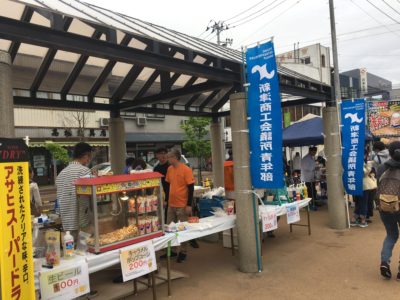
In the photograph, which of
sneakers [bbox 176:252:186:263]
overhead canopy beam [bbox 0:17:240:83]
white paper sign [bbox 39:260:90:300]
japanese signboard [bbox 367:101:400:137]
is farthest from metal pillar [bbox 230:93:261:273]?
japanese signboard [bbox 367:101:400:137]

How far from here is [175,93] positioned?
657cm

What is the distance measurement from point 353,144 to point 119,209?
17.6 ft

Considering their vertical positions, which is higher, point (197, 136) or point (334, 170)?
point (197, 136)

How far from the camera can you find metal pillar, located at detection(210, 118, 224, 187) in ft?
33.8

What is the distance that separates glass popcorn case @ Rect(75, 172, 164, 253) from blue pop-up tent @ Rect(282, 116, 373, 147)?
7128mm

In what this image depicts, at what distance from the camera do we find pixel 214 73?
5.39m

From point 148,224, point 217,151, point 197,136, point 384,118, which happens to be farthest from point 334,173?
point 197,136

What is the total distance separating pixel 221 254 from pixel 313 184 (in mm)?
5285

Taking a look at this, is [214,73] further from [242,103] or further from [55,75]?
[55,75]

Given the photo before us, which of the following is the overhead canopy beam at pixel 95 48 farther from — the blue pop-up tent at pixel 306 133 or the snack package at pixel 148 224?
the blue pop-up tent at pixel 306 133

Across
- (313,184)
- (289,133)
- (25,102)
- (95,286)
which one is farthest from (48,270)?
(289,133)

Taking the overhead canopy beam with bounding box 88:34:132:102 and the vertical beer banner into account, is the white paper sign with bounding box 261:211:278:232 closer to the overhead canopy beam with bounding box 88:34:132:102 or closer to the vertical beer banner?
the overhead canopy beam with bounding box 88:34:132:102

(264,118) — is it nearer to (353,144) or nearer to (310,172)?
(353,144)

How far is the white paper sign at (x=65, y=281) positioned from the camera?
330cm
